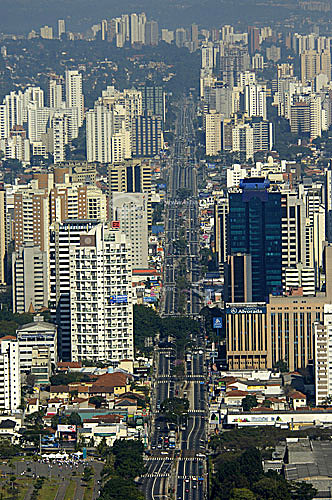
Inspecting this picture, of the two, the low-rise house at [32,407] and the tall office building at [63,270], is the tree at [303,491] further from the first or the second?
the tall office building at [63,270]

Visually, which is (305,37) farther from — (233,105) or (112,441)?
(112,441)

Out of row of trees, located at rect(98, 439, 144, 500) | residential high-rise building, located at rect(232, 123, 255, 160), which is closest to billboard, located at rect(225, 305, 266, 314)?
row of trees, located at rect(98, 439, 144, 500)

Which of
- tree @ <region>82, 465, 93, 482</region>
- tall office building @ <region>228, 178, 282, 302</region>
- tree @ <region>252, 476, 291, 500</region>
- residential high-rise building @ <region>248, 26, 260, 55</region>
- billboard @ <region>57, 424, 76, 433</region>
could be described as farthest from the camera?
residential high-rise building @ <region>248, 26, 260, 55</region>

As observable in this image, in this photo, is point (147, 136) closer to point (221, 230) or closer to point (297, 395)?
point (221, 230)

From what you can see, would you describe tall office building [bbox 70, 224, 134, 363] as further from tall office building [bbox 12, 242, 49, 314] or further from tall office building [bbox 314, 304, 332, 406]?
tall office building [bbox 12, 242, 49, 314]

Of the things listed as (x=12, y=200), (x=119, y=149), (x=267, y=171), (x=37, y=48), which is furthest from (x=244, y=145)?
(x=37, y=48)

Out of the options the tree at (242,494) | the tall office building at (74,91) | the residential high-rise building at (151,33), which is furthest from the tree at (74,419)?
the residential high-rise building at (151,33)

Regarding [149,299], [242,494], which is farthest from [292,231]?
[242,494]
